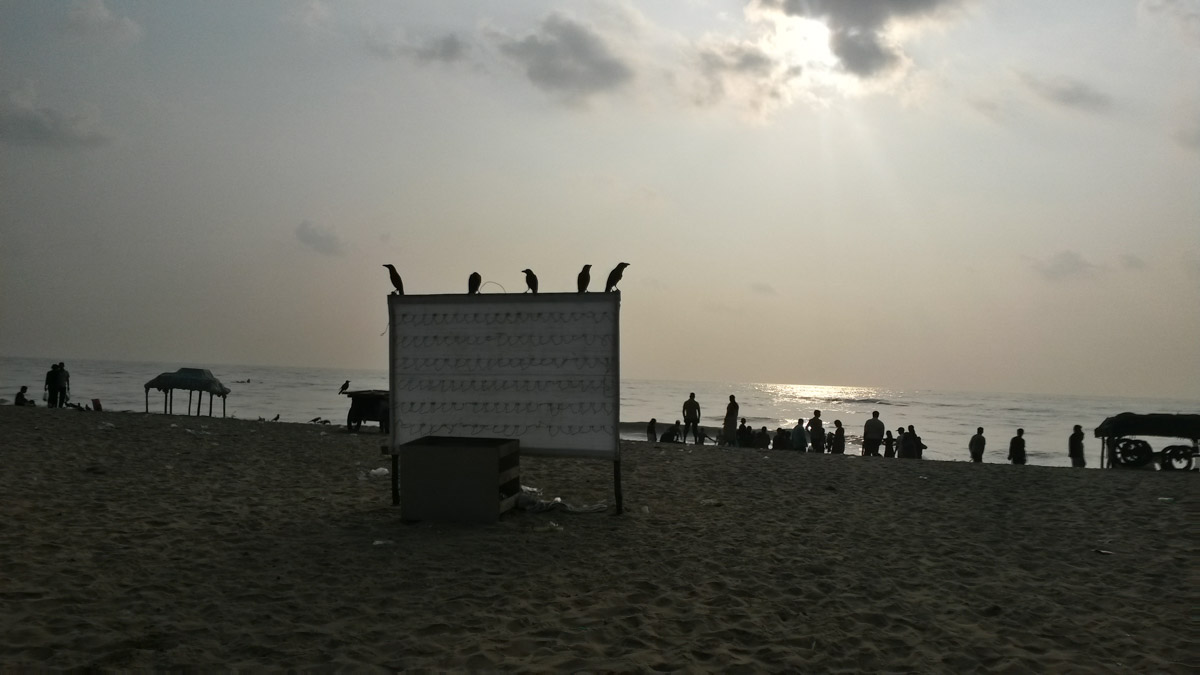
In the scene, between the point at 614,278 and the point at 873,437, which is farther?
the point at 873,437

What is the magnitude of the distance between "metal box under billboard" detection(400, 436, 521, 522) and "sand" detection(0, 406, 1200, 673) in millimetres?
248

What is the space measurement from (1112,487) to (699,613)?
11.3 meters

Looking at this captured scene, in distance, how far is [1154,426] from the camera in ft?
64.6

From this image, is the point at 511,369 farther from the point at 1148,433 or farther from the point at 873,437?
the point at 1148,433

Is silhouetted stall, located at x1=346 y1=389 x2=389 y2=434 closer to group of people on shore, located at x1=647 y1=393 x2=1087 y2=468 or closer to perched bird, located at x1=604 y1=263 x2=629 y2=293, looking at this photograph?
group of people on shore, located at x1=647 y1=393 x2=1087 y2=468

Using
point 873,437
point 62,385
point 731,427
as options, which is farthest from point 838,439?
point 62,385

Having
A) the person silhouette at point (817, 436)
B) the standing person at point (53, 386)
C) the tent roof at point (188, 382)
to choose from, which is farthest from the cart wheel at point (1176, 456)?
the standing person at point (53, 386)

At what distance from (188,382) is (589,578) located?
27595mm

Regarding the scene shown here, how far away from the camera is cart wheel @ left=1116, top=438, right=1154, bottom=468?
65.7 feet

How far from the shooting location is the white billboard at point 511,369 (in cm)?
926

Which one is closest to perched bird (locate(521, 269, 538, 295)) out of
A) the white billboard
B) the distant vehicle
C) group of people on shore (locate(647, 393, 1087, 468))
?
the white billboard

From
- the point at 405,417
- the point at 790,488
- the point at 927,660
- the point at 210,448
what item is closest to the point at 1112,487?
the point at 790,488

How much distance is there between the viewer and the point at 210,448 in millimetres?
15570

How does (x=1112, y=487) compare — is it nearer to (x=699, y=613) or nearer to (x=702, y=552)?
(x=702, y=552)
